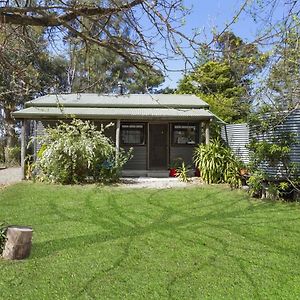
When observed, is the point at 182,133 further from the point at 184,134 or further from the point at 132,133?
the point at 132,133

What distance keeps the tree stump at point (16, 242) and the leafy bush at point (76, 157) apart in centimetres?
682

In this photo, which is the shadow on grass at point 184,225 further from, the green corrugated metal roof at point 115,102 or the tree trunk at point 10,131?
the tree trunk at point 10,131

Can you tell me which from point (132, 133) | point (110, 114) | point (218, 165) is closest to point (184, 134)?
point (132, 133)

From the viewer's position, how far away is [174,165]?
15.6m

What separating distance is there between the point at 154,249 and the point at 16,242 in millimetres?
2032

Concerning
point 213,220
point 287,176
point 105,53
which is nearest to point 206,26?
point 105,53

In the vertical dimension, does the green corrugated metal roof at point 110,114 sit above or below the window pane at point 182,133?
above

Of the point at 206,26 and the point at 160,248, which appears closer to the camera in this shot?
the point at 206,26

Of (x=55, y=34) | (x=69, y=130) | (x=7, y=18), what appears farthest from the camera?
(x=69, y=130)

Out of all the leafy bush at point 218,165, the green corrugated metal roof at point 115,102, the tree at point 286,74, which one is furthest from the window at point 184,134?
the tree at point 286,74

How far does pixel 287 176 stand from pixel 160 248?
5.54 metres

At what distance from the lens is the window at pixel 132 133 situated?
A: 1612cm

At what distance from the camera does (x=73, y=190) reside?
1095cm

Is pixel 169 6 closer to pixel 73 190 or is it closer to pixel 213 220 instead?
pixel 213 220
